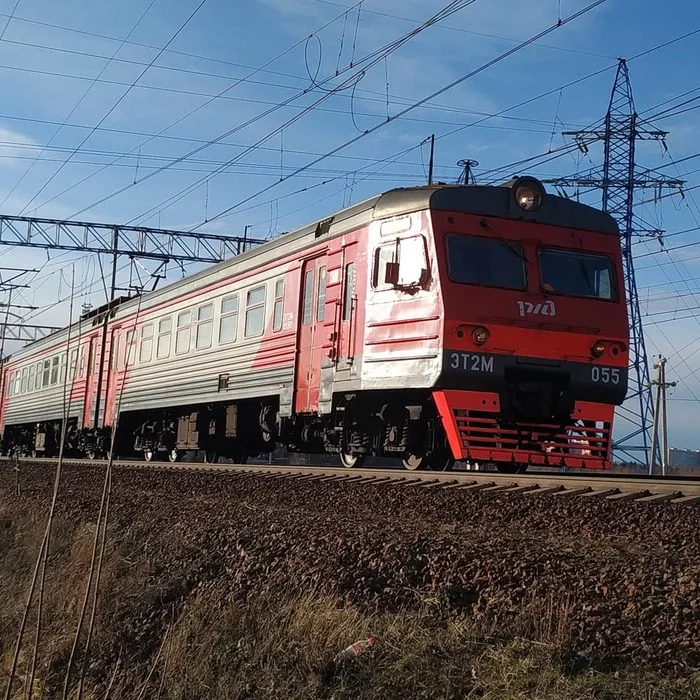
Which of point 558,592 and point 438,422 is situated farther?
point 438,422

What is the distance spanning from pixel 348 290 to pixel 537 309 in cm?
225

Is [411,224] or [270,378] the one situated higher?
[411,224]

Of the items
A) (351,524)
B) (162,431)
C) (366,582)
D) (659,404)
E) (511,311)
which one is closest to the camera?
(366,582)

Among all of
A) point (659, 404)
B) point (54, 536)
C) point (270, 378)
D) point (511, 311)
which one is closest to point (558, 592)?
point (54, 536)

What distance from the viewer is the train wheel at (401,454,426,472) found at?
1106 centimetres

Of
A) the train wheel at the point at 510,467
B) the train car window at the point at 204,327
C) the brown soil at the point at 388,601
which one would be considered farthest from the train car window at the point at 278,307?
the brown soil at the point at 388,601

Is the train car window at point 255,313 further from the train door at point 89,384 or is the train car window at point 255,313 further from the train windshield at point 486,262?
the train door at point 89,384

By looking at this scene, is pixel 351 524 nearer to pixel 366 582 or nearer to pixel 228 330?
pixel 366 582

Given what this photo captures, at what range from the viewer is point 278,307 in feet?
41.8

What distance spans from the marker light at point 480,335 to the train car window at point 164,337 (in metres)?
8.75

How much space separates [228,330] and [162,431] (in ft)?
14.4

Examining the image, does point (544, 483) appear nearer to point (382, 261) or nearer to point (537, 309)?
point (537, 309)

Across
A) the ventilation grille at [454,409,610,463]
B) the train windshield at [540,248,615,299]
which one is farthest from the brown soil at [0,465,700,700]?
the train windshield at [540,248,615,299]

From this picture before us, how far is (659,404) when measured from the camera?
120 feet
